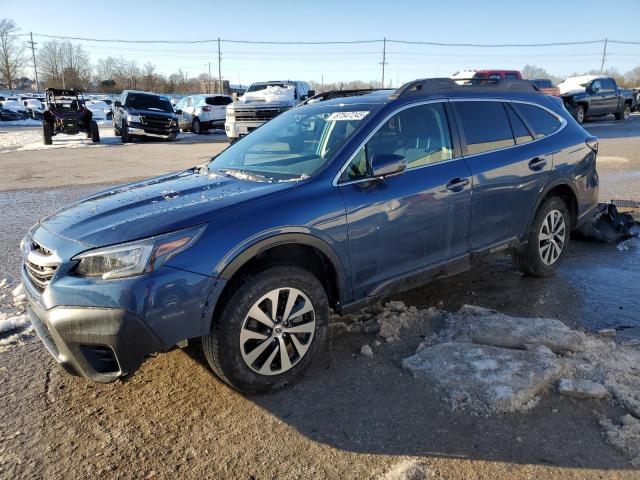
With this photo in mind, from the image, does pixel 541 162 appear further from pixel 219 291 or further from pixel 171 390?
pixel 171 390

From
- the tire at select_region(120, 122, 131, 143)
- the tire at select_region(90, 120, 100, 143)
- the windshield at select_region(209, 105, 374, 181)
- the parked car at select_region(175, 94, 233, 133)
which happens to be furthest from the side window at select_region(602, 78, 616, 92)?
the windshield at select_region(209, 105, 374, 181)

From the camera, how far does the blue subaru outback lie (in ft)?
8.69

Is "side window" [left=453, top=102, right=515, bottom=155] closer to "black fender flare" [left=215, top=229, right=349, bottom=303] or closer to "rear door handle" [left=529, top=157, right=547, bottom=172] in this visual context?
"rear door handle" [left=529, top=157, right=547, bottom=172]

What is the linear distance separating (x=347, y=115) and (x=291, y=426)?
2230 millimetres

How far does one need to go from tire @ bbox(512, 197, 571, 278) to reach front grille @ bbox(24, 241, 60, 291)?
12.5ft

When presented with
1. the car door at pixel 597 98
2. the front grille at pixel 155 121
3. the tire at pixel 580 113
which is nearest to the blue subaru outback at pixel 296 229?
the front grille at pixel 155 121

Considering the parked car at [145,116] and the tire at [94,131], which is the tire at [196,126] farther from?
the tire at [94,131]

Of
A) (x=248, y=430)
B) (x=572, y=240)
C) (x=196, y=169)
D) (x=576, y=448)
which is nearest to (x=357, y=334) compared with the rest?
(x=248, y=430)

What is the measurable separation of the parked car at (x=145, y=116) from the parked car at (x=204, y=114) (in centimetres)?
358

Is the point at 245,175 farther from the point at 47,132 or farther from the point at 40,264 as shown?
the point at 47,132

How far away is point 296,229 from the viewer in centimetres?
303

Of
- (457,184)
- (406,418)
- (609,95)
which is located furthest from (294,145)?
(609,95)

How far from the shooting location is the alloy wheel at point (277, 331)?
115 inches

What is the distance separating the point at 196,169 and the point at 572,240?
462 centimetres
